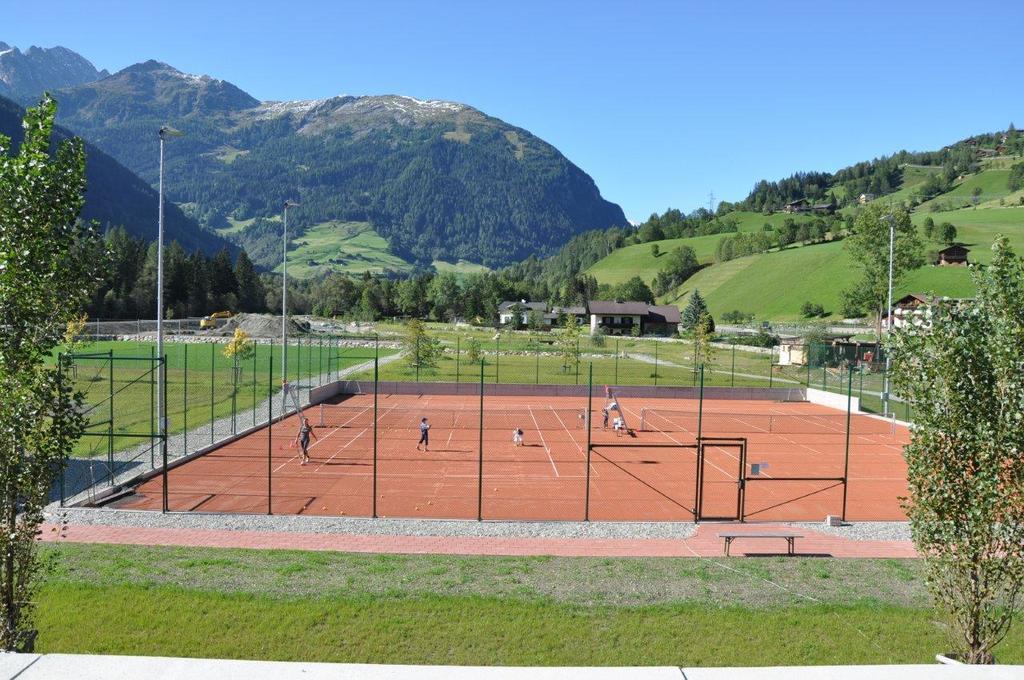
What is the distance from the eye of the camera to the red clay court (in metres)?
19.2

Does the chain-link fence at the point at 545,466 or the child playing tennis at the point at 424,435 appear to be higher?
the child playing tennis at the point at 424,435

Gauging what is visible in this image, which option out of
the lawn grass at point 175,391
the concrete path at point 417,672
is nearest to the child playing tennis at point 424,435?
the lawn grass at point 175,391

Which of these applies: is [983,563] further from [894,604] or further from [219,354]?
[219,354]

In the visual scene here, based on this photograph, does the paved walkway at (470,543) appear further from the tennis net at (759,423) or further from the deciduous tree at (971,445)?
the tennis net at (759,423)

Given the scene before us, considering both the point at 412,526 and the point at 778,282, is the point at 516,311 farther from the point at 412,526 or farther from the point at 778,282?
the point at 412,526

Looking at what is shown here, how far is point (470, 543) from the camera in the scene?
52.0 ft

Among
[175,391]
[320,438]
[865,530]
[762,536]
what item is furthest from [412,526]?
[175,391]

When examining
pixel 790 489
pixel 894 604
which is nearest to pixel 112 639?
pixel 894 604

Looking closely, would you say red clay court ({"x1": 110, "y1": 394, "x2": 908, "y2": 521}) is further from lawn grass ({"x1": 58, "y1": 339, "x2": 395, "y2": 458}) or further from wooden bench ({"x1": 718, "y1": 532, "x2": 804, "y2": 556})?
lawn grass ({"x1": 58, "y1": 339, "x2": 395, "y2": 458})

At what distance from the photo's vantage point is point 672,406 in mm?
42375

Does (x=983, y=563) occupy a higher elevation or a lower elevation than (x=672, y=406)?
higher

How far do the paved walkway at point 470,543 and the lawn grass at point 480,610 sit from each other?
3.91 ft

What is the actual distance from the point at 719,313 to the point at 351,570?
128525 mm

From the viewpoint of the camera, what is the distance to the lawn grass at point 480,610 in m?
9.55
